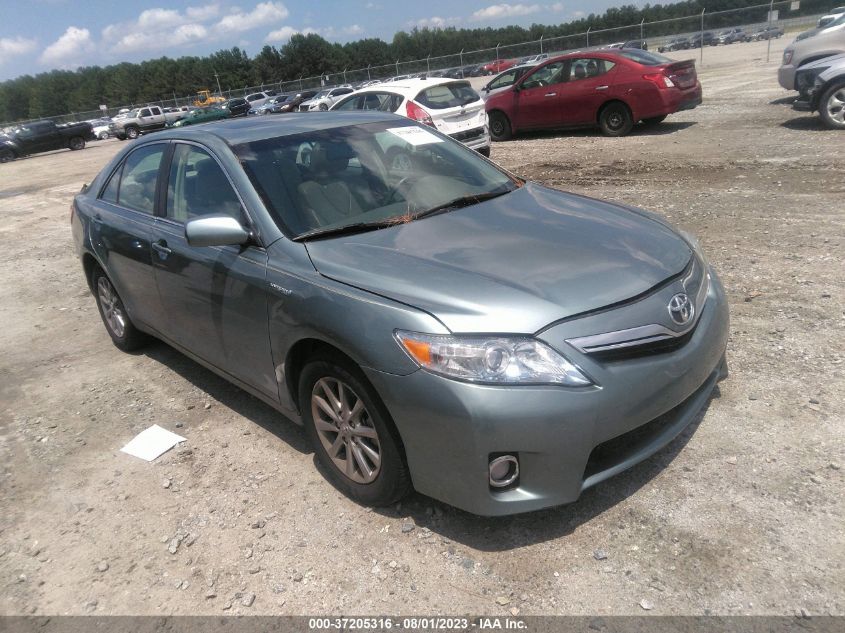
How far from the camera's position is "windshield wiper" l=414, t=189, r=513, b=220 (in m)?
3.36

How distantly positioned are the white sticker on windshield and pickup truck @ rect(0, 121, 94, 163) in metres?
35.4

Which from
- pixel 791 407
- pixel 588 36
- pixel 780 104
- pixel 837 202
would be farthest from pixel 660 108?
pixel 588 36

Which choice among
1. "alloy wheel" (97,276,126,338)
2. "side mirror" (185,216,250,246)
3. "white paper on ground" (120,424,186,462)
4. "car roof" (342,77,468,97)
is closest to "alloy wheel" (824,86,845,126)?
"car roof" (342,77,468,97)

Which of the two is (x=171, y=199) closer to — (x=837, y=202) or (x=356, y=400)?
(x=356, y=400)

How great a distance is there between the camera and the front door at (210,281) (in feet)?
10.5

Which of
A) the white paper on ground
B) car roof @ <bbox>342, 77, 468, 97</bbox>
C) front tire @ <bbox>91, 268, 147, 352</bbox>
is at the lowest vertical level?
the white paper on ground

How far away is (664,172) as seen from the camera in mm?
9117

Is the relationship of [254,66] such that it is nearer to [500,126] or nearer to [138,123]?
[138,123]

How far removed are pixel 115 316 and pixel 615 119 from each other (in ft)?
34.4

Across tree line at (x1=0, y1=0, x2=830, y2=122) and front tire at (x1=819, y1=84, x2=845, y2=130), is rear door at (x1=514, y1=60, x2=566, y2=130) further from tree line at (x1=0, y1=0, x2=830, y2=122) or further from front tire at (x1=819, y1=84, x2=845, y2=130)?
tree line at (x1=0, y1=0, x2=830, y2=122)

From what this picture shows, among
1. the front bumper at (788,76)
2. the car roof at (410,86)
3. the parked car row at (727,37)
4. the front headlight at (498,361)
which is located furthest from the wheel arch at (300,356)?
the parked car row at (727,37)

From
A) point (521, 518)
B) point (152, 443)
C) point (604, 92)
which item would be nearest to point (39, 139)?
point (604, 92)

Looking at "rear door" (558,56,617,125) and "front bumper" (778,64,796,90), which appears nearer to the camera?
"front bumper" (778,64,796,90)

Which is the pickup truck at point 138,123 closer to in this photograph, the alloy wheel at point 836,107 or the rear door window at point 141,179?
the alloy wheel at point 836,107
